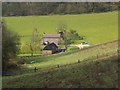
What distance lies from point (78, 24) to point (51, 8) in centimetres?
742

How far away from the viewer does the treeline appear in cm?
4172

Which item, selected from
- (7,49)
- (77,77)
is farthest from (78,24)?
(77,77)

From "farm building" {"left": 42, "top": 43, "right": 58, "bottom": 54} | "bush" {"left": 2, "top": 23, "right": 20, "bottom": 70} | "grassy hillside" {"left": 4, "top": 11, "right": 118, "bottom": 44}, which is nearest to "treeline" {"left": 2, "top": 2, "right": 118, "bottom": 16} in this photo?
"grassy hillside" {"left": 4, "top": 11, "right": 118, "bottom": 44}

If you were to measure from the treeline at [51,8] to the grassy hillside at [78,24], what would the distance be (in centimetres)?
161

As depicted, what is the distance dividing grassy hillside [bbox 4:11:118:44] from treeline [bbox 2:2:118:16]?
1.61m

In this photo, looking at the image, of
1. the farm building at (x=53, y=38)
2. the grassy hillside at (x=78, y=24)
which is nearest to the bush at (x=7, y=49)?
the grassy hillside at (x=78, y=24)

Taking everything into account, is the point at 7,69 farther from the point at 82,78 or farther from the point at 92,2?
the point at 92,2

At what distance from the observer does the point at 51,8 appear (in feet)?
144

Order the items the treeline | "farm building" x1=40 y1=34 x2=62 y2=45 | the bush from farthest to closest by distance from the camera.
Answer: the treeline < "farm building" x1=40 y1=34 x2=62 y2=45 < the bush

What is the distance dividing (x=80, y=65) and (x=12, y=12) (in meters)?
31.2

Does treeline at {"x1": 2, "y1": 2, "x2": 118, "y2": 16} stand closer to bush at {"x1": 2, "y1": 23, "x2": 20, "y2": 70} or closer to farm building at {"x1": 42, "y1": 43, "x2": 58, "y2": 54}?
farm building at {"x1": 42, "y1": 43, "x2": 58, "y2": 54}

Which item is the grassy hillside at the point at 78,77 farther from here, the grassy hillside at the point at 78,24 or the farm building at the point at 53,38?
the farm building at the point at 53,38

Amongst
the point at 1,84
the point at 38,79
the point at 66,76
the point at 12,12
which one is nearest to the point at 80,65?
the point at 66,76

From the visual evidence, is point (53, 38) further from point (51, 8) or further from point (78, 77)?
point (78, 77)
